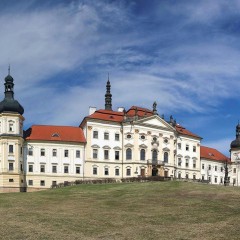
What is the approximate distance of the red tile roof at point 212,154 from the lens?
339 feet

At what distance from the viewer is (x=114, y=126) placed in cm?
8331

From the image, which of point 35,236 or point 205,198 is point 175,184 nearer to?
point 205,198

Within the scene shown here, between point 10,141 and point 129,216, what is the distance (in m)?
45.7

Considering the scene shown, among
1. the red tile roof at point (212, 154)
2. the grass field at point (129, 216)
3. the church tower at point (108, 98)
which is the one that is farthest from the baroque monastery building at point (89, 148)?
the grass field at point (129, 216)

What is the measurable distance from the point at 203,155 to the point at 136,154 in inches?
1003

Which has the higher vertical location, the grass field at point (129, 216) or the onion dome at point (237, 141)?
the onion dome at point (237, 141)

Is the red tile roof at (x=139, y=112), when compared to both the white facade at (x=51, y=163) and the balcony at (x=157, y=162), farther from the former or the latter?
the white facade at (x=51, y=163)

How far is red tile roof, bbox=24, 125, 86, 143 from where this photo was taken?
264ft

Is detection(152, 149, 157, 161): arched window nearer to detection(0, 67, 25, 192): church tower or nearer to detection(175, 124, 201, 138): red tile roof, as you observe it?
detection(175, 124, 201, 138): red tile roof

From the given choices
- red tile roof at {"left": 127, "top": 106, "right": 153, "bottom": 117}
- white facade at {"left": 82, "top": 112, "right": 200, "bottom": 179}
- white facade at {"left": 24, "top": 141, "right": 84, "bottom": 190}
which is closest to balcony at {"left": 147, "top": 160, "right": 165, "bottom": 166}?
white facade at {"left": 82, "top": 112, "right": 200, "bottom": 179}

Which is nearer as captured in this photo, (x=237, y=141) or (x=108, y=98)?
(x=108, y=98)

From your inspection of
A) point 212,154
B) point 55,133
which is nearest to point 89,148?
point 55,133

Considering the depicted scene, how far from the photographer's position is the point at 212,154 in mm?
107688

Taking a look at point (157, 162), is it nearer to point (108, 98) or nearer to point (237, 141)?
point (108, 98)
